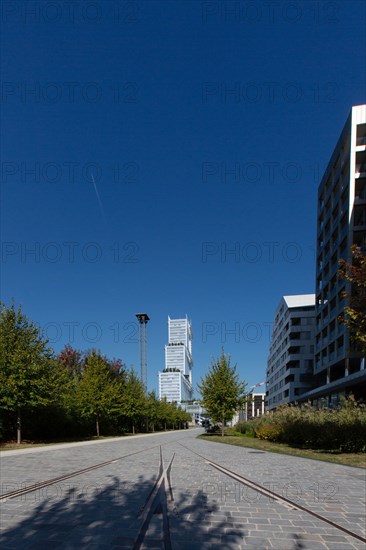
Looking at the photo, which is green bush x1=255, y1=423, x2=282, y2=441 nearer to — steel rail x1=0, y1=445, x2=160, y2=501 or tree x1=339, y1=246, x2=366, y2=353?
tree x1=339, y1=246, x2=366, y2=353

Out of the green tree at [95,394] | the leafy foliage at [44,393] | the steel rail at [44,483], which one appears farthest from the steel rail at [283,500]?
the green tree at [95,394]

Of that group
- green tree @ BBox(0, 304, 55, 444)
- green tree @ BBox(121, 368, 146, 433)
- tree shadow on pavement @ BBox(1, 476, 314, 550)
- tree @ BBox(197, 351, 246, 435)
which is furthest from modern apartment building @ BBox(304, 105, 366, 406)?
tree shadow on pavement @ BBox(1, 476, 314, 550)

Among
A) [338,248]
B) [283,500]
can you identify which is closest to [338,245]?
[338,248]

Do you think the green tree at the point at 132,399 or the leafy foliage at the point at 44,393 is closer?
the leafy foliage at the point at 44,393

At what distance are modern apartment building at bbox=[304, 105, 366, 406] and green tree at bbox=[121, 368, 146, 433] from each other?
2199 centimetres

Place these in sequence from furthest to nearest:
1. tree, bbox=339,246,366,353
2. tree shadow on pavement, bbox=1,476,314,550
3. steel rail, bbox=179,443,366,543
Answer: tree, bbox=339,246,366,353 → steel rail, bbox=179,443,366,543 → tree shadow on pavement, bbox=1,476,314,550

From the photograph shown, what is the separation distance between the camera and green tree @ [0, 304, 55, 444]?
20.4 meters

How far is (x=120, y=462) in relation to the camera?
1238cm

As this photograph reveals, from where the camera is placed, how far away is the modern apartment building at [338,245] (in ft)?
129

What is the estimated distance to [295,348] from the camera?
72.1 m

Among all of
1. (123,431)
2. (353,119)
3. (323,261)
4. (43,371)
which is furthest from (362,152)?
(123,431)

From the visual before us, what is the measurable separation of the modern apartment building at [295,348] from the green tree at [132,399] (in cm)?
3460

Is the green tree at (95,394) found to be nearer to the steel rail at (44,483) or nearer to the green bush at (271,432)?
the green bush at (271,432)

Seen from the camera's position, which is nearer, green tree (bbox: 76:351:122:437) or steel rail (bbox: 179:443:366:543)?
steel rail (bbox: 179:443:366:543)
